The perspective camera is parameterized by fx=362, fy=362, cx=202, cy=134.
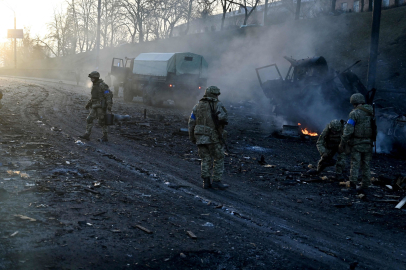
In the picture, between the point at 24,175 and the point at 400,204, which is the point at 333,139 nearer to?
the point at 400,204

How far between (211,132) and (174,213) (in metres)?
1.81

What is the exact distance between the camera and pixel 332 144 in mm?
7355

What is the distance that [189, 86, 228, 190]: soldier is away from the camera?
6.06m

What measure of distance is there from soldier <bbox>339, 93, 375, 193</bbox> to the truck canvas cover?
12813 mm

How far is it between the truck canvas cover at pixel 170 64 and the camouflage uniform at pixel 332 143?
12.0 m

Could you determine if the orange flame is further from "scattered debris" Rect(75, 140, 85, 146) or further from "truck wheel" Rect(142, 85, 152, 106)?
"truck wheel" Rect(142, 85, 152, 106)

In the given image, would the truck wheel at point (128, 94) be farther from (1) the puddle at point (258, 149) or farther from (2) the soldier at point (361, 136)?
(2) the soldier at point (361, 136)

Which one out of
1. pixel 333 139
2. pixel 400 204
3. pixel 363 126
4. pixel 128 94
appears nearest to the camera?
pixel 400 204

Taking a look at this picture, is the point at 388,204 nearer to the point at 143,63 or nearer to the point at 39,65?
the point at 143,63

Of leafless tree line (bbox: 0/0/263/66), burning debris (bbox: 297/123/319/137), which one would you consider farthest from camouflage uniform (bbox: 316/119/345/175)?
leafless tree line (bbox: 0/0/263/66)

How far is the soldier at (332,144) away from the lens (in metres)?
7.24

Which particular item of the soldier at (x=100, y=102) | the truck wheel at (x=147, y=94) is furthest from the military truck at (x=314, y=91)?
the soldier at (x=100, y=102)

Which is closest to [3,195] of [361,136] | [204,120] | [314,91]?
[204,120]

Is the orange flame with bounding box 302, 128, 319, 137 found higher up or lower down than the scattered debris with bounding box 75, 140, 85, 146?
higher up
